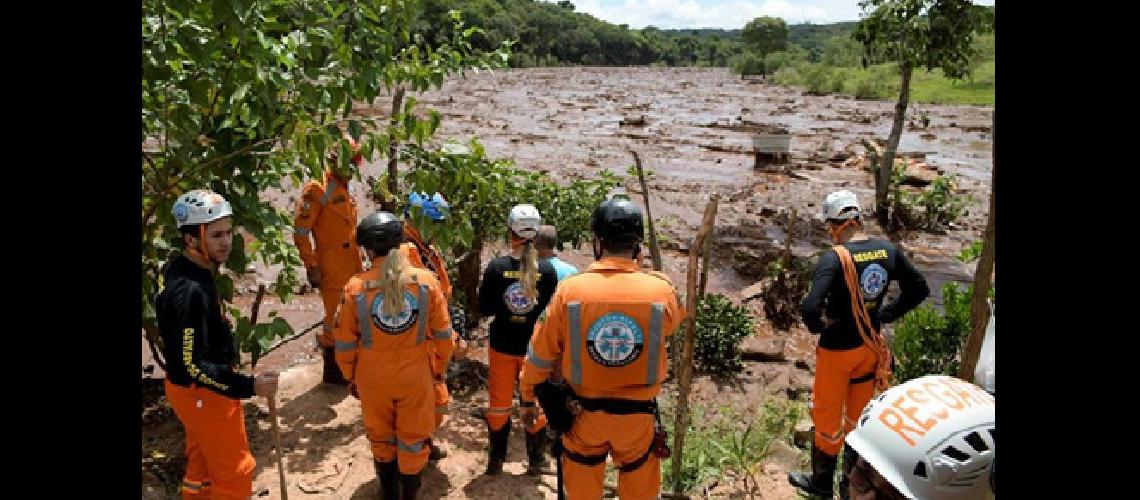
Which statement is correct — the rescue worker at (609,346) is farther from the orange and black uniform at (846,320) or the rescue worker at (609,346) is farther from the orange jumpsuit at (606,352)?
the orange and black uniform at (846,320)

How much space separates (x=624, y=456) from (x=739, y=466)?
1.67 metres

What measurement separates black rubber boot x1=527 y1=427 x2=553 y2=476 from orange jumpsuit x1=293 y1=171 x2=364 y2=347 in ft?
6.99

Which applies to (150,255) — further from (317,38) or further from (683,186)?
(683,186)

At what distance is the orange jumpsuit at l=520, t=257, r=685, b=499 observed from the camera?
355cm

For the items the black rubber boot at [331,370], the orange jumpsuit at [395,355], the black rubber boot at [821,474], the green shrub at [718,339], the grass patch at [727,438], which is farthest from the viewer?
the green shrub at [718,339]

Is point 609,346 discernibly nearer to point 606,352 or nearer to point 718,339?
point 606,352

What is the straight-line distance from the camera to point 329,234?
6.29 metres

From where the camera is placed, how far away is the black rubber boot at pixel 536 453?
17.4 ft

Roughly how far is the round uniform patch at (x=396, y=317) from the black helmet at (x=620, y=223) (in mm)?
1241

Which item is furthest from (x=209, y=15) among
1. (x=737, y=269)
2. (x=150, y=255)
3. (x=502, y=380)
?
(x=737, y=269)

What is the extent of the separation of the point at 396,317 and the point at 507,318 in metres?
1.06

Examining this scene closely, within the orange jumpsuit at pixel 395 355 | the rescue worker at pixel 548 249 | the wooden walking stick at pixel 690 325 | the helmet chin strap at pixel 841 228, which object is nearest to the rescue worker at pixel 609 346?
the wooden walking stick at pixel 690 325

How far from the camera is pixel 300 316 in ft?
Result: 29.1

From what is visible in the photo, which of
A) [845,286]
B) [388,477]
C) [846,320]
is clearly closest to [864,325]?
[846,320]
